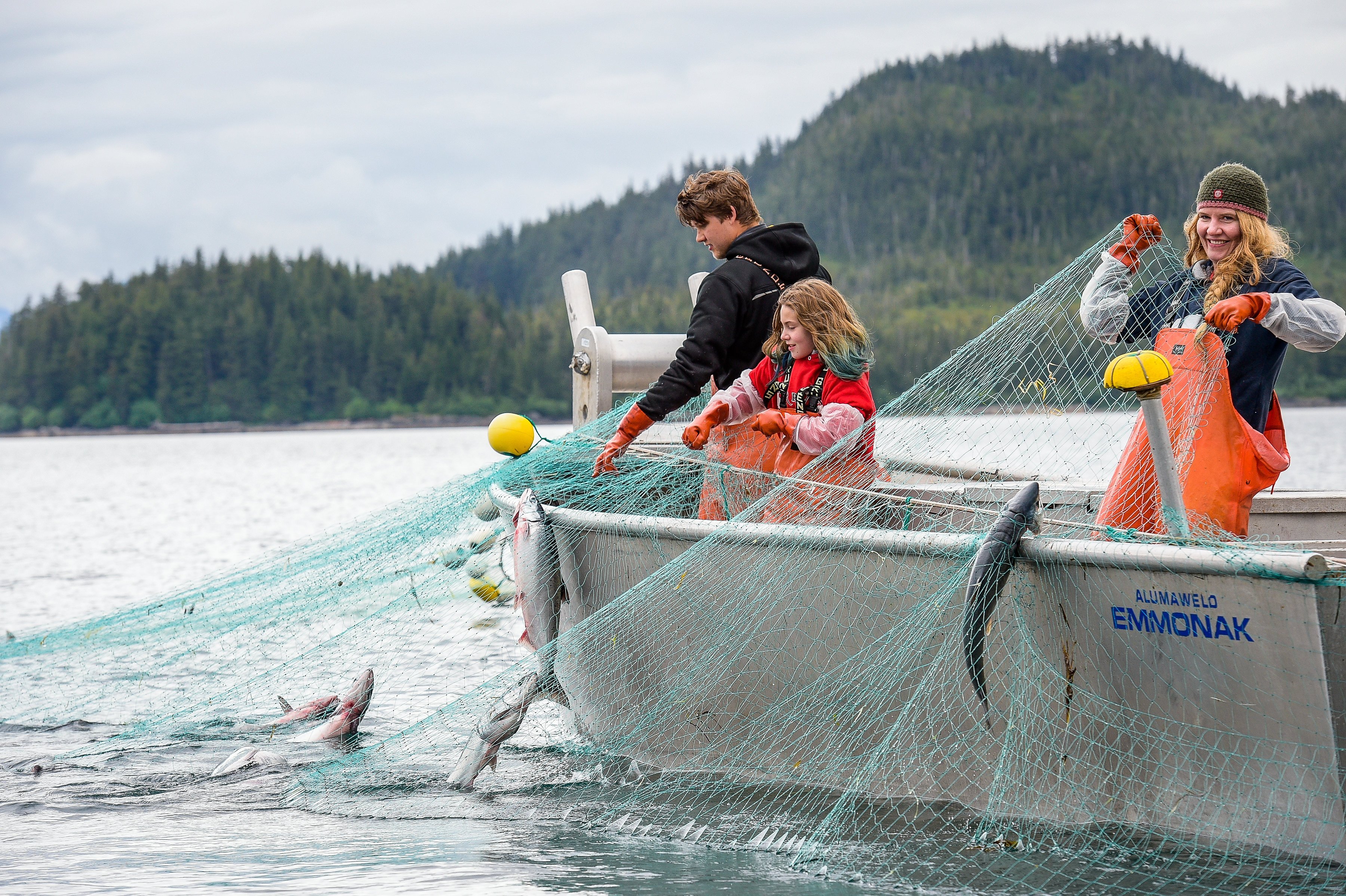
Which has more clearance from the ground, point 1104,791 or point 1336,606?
point 1336,606

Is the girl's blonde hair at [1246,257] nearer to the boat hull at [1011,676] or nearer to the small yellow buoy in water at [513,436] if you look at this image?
the boat hull at [1011,676]

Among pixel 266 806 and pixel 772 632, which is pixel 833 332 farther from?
pixel 266 806

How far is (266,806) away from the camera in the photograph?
5539 millimetres

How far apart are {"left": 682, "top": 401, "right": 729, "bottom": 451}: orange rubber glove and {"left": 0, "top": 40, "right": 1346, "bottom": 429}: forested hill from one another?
127 feet

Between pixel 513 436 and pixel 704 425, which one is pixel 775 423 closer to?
pixel 704 425

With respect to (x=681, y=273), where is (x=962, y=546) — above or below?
below

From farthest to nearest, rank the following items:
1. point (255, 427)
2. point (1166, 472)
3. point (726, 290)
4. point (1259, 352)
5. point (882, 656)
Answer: point (255, 427), point (726, 290), point (882, 656), point (1259, 352), point (1166, 472)

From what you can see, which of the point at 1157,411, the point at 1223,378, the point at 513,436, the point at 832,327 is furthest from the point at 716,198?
the point at 1157,411

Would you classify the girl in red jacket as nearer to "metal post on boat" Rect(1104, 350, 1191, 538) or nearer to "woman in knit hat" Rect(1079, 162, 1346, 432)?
"woman in knit hat" Rect(1079, 162, 1346, 432)

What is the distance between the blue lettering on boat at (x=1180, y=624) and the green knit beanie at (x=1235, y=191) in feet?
4.73

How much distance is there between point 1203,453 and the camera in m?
4.19

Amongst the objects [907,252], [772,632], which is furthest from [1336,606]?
[907,252]

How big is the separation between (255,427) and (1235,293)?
114 meters

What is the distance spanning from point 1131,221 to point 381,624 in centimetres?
408
